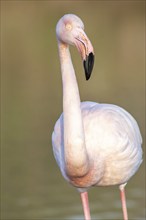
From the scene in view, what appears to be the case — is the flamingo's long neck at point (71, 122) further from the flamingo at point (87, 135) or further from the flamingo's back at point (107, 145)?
the flamingo's back at point (107, 145)

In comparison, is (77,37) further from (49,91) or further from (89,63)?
(49,91)

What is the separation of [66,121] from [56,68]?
498 inches

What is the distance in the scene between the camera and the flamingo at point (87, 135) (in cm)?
559

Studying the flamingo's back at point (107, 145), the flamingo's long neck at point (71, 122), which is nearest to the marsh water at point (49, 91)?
the flamingo's back at point (107, 145)

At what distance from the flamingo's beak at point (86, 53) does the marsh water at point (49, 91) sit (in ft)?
10.1

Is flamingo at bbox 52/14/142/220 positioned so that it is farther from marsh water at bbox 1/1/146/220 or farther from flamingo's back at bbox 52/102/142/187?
marsh water at bbox 1/1/146/220

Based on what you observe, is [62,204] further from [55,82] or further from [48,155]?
[55,82]

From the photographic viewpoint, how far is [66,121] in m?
5.75

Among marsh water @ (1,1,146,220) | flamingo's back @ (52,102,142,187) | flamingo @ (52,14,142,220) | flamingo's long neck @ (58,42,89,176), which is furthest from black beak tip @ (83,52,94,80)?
marsh water @ (1,1,146,220)

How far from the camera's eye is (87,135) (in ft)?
20.4

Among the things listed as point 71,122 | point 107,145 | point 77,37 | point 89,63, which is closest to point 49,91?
point 107,145

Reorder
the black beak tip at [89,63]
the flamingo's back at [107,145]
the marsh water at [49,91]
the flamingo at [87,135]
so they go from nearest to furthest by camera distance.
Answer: the black beak tip at [89,63] → the flamingo at [87,135] → the flamingo's back at [107,145] → the marsh water at [49,91]

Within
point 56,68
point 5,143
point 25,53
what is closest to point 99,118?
point 5,143

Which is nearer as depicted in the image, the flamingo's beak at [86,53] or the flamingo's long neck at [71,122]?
the flamingo's beak at [86,53]
